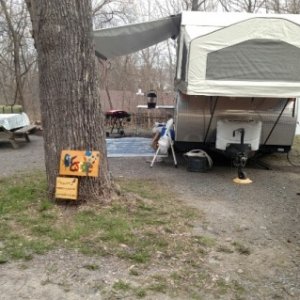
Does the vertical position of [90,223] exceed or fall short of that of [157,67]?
it falls short

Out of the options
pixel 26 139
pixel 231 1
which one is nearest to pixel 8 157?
pixel 26 139

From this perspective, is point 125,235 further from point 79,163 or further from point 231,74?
point 231,74

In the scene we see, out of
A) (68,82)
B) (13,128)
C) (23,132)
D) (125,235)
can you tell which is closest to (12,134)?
(13,128)

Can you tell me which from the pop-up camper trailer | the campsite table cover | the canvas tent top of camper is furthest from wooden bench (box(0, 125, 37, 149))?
the canvas tent top of camper

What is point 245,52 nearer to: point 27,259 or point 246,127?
point 246,127

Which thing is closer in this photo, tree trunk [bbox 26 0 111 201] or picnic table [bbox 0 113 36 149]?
tree trunk [bbox 26 0 111 201]

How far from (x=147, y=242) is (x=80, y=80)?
1904mm

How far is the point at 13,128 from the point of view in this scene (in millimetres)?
11289

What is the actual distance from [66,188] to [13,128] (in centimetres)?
701

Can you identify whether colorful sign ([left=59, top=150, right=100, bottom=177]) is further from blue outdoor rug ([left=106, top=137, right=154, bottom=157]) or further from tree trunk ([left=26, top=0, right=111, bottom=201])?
blue outdoor rug ([left=106, top=137, right=154, bottom=157])

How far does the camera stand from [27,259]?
3736 mm

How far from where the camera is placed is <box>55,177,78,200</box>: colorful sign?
4.84m

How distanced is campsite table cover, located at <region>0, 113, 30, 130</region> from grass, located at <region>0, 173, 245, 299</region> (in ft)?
18.6

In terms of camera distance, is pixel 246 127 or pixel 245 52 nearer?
pixel 245 52
